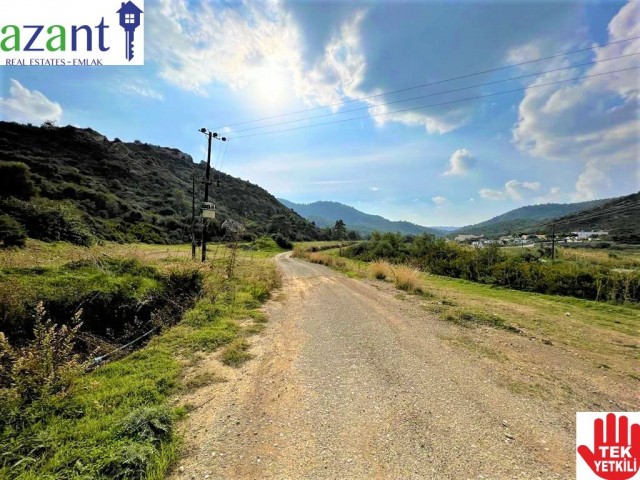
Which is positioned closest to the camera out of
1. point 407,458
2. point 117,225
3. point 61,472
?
point 61,472

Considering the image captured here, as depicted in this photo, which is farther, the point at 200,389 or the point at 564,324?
the point at 564,324

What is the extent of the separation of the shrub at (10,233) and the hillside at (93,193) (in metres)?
0.18

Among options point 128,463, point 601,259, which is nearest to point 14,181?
point 128,463

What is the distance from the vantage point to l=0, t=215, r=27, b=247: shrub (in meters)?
14.9

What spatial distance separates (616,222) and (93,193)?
116m

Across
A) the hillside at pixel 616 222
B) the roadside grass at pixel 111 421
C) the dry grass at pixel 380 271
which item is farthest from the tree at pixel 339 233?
the roadside grass at pixel 111 421

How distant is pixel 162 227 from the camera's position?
43250 mm

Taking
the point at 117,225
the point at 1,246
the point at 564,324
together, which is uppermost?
the point at 117,225

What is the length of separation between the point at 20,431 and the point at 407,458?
4.03 meters

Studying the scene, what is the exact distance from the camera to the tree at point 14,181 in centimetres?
2397

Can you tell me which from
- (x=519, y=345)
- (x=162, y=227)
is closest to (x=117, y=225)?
(x=162, y=227)

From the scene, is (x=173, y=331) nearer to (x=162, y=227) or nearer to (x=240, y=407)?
(x=240, y=407)

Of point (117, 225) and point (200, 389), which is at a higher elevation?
point (117, 225)

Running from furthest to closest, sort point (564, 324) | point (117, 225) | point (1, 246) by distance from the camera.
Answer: point (117, 225)
point (1, 246)
point (564, 324)
